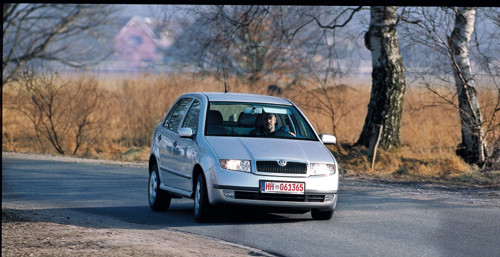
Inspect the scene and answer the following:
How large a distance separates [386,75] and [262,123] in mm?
10578

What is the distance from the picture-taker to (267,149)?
1032 cm

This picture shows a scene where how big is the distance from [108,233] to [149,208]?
10.3 feet

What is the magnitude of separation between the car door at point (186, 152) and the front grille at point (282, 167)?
0.98 meters

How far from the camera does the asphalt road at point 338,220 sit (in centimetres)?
888

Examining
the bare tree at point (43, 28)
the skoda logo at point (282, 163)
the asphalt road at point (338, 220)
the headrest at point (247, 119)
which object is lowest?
the asphalt road at point (338, 220)

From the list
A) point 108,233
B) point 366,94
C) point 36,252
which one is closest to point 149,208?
point 108,233

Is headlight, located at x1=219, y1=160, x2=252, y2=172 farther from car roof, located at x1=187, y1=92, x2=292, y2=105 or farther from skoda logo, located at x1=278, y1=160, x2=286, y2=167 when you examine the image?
car roof, located at x1=187, y1=92, x2=292, y2=105

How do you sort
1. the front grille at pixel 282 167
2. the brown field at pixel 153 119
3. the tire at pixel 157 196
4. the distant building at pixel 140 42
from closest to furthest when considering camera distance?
the front grille at pixel 282 167, the tire at pixel 157 196, the brown field at pixel 153 119, the distant building at pixel 140 42

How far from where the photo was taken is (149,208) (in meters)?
12.4

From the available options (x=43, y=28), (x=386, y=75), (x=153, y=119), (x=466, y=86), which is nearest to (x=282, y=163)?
(x=466, y=86)

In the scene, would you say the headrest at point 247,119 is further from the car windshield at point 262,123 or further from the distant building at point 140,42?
the distant building at point 140,42

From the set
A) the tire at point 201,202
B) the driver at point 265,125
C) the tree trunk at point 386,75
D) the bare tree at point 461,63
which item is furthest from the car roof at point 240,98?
the tree trunk at point 386,75

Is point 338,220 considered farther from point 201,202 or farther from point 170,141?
point 170,141

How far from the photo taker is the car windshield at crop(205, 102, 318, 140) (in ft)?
36.3
